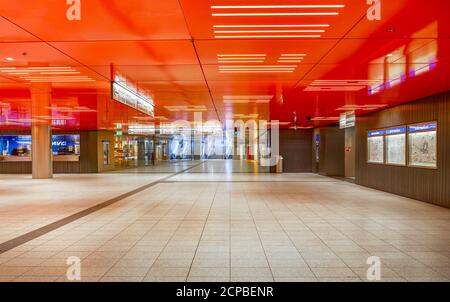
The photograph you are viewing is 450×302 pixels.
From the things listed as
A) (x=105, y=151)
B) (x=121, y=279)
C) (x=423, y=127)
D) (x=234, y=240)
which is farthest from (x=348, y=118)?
(x=105, y=151)

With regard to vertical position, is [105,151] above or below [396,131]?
below

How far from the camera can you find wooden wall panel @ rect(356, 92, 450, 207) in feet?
27.5

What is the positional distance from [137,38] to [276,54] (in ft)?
7.46

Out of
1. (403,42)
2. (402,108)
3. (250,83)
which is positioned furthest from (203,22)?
(402,108)

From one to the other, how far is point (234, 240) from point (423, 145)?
7095mm

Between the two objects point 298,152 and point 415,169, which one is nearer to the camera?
point 415,169

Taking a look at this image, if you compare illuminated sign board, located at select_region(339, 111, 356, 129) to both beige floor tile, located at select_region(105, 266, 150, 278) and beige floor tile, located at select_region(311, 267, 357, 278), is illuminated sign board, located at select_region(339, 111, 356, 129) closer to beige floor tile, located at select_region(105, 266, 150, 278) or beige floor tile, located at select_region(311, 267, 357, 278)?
beige floor tile, located at select_region(311, 267, 357, 278)

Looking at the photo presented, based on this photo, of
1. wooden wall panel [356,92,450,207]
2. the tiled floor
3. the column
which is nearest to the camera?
the tiled floor

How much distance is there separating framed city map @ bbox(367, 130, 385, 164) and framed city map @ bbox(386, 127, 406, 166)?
0.38m

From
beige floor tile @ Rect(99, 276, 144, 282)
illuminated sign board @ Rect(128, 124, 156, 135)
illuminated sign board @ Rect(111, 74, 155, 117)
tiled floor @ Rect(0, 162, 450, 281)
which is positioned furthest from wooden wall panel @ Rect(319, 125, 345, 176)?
beige floor tile @ Rect(99, 276, 144, 282)

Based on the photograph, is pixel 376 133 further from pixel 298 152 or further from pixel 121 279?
pixel 121 279

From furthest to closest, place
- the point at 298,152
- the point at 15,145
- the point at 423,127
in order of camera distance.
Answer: the point at 15,145 < the point at 298,152 < the point at 423,127

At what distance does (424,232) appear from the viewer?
18.9ft

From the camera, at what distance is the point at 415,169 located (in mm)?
9578
